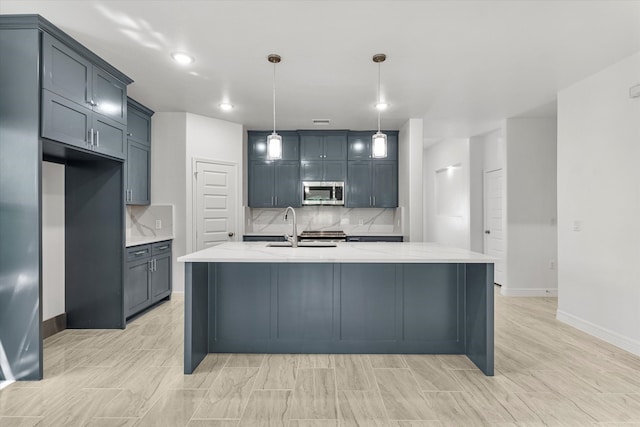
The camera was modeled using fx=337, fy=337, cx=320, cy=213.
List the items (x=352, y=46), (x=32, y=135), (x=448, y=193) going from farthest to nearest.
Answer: (x=448, y=193)
(x=352, y=46)
(x=32, y=135)

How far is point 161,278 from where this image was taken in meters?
4.54

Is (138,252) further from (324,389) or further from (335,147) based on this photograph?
(335,147)

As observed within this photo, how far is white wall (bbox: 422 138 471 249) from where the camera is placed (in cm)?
647

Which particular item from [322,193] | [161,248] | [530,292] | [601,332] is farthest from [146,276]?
[530,292]

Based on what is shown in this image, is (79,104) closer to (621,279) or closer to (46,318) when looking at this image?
(46,318)

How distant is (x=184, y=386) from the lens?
7.91 feet

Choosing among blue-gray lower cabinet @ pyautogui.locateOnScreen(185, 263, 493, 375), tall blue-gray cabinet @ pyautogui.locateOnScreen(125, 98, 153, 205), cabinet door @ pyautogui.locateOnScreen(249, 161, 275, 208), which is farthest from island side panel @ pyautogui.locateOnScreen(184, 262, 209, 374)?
cabinet door @ pyautogui.locateOnScreen(249, 161, 275, 208)

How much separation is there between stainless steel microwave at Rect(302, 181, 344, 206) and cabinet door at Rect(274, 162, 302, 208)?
12cm

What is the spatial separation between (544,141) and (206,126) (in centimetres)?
507

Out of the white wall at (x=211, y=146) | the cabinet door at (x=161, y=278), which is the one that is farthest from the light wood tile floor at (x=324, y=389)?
the white wall at (x=211, y=146)

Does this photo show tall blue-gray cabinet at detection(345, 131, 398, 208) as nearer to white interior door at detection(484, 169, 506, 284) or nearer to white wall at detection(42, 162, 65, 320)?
white interior door at detection(484, 169, 506, 284)

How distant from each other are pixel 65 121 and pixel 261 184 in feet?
10.6

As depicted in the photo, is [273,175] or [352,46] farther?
[273,175]

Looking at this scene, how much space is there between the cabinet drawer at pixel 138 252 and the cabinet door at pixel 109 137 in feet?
3.45
